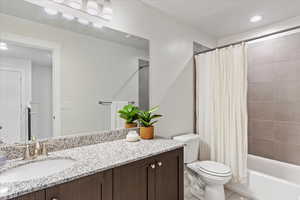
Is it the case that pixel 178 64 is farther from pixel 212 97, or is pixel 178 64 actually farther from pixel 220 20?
pixel 220 20

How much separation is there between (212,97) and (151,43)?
109 centimetres

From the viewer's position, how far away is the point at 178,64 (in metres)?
2.38

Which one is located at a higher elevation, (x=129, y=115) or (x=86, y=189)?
(x=129, y=115)

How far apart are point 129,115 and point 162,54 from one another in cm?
91

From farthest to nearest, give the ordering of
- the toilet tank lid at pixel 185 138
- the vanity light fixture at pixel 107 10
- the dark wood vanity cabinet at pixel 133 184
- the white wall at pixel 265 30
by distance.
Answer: the white wall at pixel 265 30, the toilet tank lid at pixel 185 138, the vanity light fixture at pixel 107 10, the dark wood vanity cabinet at pixel 133 184

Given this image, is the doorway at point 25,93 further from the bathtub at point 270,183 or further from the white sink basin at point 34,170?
the bathtub at point 270,183

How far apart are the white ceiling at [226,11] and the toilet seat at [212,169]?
191 cm

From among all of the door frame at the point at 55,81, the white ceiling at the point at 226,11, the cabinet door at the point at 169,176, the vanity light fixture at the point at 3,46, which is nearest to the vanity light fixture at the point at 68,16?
the door frame at the point at 55,81

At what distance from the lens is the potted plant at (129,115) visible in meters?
1.84

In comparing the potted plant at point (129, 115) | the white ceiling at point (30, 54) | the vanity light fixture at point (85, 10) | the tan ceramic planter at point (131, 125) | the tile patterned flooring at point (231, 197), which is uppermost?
the vanity light fixture at point (85, 10)

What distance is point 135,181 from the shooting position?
125 cm

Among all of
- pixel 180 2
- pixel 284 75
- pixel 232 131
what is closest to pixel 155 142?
pixel 232 131

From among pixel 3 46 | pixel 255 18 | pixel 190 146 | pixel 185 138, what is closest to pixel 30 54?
pixel 3 46

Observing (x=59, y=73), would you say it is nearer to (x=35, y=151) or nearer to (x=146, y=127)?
(x=35, y=151)
